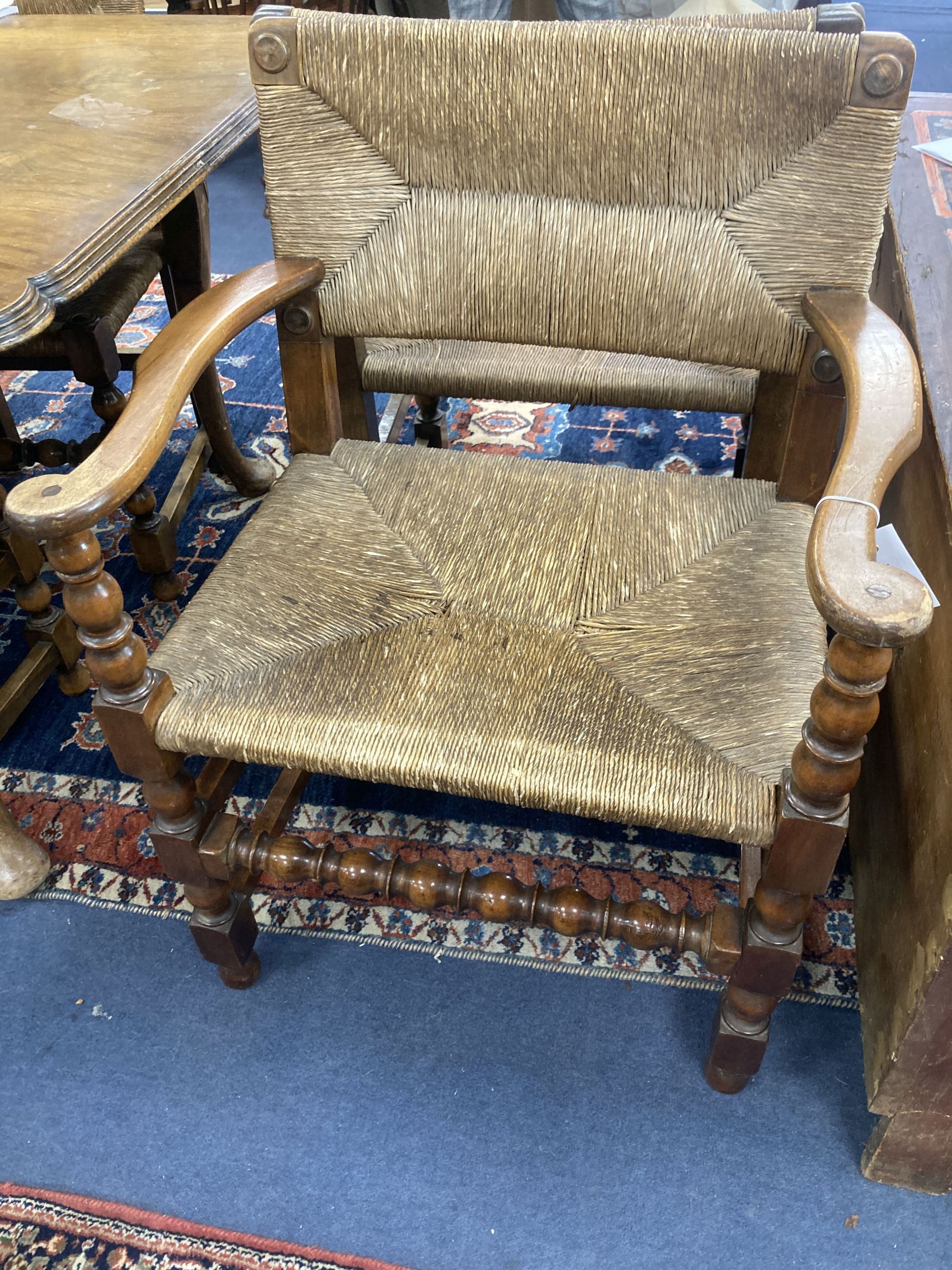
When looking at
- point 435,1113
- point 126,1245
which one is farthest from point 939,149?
point 126,1245

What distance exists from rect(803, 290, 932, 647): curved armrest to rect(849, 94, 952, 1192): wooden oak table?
4.5 inches

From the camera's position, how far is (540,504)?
1202 millimetres

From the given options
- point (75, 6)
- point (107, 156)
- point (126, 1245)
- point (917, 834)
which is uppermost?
point (75, 6)

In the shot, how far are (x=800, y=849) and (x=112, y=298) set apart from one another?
135 centimetres

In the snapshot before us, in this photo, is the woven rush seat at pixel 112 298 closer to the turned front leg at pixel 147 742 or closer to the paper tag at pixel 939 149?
the turned front leg at pixel 147 742

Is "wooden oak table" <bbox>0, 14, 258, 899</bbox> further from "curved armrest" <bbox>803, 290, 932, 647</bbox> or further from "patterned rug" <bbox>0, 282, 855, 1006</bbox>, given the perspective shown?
"curved armrest" <bbox>803, 290, 932, 647</bbox>

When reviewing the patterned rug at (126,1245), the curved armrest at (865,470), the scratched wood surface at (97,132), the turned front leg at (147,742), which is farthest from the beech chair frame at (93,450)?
the curved armrest at (865,470)

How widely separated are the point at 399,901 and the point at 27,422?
1.69 metres

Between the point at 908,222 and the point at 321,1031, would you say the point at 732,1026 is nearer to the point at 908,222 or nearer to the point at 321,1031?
the point at 321,1031

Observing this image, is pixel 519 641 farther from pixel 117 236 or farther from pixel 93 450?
pixel 93 450

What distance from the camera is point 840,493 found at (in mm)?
803

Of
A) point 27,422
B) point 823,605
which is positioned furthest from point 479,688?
point 27,422

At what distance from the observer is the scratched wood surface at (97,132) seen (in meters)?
1.10

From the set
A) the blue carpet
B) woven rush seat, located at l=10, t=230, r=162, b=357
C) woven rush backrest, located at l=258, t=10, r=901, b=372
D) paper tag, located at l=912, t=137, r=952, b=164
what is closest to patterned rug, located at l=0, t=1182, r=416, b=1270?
the blue carpet
